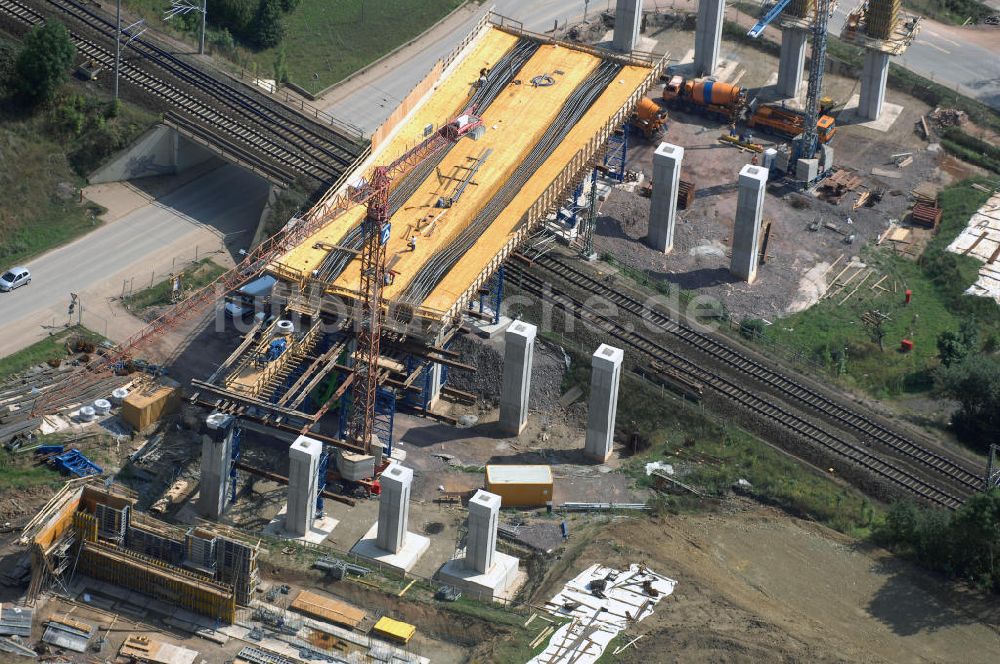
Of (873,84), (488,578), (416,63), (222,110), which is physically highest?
(873,84)

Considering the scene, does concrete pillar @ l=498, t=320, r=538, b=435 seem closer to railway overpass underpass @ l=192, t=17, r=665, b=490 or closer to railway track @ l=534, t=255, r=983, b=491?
railway overpass underpass @ l=192, t=17, r=665, b=490

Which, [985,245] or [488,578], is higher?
[985,245]

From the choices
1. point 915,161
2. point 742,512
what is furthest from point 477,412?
point 915,161

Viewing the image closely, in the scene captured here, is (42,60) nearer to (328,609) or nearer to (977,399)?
(328,609)

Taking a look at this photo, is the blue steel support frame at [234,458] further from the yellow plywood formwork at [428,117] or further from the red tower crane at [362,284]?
the yellow plywood formwork at [428,117]

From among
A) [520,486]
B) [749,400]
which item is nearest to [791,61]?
[749,400]

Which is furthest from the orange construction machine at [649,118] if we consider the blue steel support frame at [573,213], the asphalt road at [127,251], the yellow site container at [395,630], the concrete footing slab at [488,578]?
the yellow site container at [395,630]

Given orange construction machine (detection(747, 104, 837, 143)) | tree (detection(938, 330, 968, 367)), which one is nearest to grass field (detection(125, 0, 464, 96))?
orange construction machine (detection(747, 104, 837, 143))
